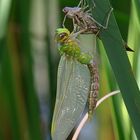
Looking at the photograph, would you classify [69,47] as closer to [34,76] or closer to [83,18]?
[83,18]

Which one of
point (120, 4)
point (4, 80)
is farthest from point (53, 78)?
point (120, 4)

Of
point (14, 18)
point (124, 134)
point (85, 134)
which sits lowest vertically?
point (85, 134)

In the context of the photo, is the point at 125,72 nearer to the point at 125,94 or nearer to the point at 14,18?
the point at 125,94

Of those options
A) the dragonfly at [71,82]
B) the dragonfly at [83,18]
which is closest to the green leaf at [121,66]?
the dragonfly at [83,18]

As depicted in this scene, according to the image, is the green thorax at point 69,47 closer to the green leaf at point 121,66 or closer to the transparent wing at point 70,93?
the transparent wing at point 70,93

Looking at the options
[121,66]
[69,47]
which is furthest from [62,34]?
[121,66]

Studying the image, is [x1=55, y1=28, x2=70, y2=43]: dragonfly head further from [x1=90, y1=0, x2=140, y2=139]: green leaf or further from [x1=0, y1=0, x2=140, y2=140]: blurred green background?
[x1=90, y1=0, x2=140, y2=139]: green leaf
